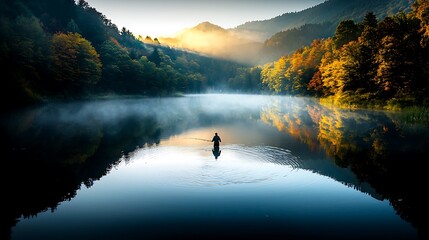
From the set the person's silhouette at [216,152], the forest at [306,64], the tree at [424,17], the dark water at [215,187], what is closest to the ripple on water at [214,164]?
the dark water at [215,187]

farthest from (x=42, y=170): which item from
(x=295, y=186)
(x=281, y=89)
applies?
(x=281, y=89)

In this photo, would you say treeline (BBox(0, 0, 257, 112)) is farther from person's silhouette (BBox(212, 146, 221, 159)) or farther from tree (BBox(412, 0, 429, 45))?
tree (BBox(412, 0, 429, 45))

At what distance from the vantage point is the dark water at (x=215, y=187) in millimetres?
12883

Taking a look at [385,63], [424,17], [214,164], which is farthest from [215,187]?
[424,17]

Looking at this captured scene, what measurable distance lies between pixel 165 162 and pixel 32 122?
92.9 feet

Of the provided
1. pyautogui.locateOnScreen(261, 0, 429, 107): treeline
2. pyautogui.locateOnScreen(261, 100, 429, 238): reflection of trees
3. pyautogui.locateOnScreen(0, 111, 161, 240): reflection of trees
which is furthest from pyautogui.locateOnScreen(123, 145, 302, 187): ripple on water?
pyautogui.locateOnScreen(261, 0, 429, 107): treeline

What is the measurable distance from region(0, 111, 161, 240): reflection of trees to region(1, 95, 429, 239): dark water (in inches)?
3.6

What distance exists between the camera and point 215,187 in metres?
17.7

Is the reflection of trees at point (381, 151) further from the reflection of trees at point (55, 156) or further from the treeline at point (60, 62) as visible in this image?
the treeline at point (60, 62)

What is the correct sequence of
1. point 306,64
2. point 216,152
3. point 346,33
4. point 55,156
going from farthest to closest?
point 306,64 < point 346,33 < point 216,152 < point 55,156

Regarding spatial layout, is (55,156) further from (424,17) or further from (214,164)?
(424,17)

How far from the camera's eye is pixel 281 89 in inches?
5822

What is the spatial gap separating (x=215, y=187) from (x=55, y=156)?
47.1ft

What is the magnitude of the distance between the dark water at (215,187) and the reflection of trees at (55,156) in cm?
9
